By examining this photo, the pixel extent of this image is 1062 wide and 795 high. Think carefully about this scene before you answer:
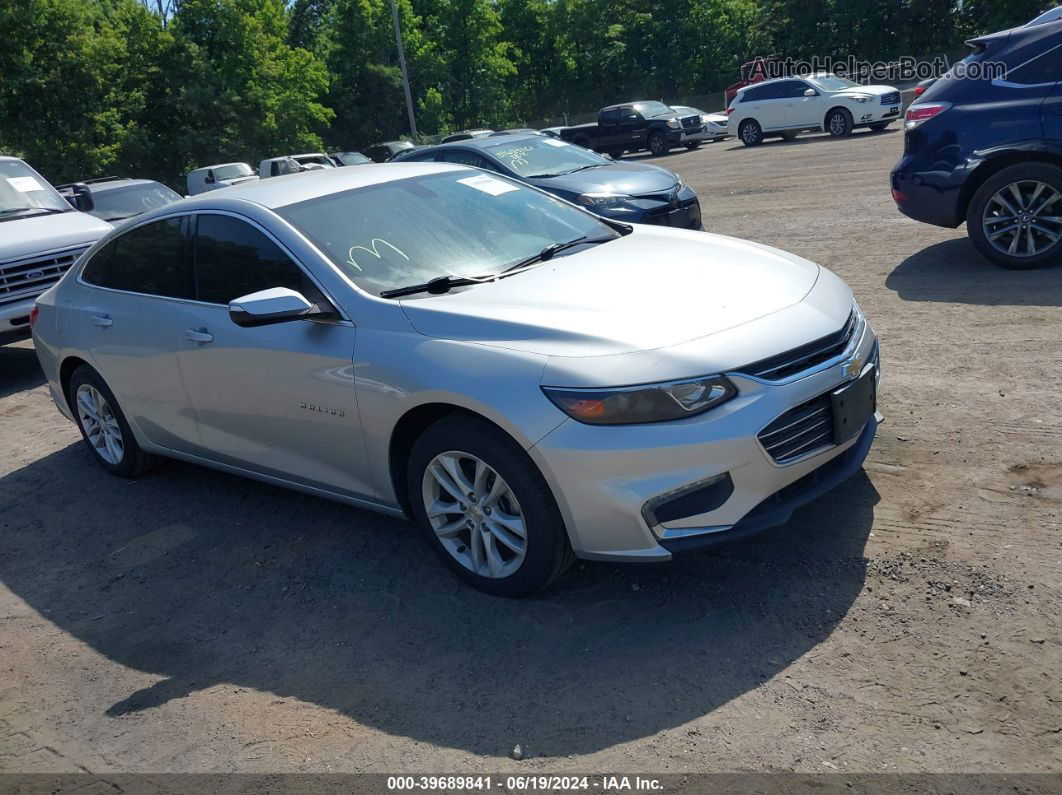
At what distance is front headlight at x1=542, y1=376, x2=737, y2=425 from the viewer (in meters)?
3.51

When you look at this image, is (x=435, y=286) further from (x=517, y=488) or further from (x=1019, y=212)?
(x=1019, y=212)

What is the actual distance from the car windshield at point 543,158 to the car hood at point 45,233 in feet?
14.2

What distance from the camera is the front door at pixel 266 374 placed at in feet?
14.1

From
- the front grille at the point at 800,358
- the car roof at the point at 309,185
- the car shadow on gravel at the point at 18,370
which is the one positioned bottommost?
the car shadow on gravel at the point at 18,370

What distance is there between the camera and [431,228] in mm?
4758

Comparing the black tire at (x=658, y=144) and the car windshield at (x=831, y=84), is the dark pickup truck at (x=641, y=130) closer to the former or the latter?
the black tire at (x=658, y=144)

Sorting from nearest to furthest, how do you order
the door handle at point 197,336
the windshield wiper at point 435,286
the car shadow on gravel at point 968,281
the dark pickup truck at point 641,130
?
the windshield wiper at point 435,286
the door handle at point 197,336
the car shadow on gravel at point 968,281
the dark pickup truck at point 641,130

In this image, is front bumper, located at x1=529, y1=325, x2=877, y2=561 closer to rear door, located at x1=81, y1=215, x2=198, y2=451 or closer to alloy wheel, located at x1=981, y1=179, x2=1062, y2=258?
rear door, located at x1=81, y1=215, x2=198, y2=451

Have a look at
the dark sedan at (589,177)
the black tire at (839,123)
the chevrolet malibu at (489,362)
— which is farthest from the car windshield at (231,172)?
the chevrolet malibu at (489,362)

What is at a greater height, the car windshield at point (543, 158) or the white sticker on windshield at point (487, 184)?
the white sticker on windshield at point (487, 184)

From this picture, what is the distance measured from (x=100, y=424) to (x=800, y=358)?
4.39 meters

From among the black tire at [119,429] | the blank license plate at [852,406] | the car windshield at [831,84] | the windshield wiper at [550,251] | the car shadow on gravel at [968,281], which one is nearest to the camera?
the blank license plate at [852,406]

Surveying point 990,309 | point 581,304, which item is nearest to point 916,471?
point 581,304

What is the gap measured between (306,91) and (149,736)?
4250 centimetres
